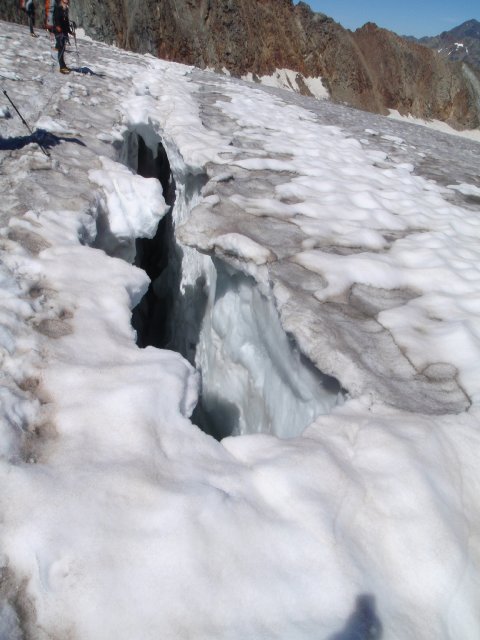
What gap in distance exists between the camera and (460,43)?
470 feet

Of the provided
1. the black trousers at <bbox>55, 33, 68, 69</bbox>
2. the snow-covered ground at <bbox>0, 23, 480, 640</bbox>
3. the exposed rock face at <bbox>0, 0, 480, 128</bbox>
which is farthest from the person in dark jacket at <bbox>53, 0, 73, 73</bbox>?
the exposed rock face at <bbox>0, 0, 480, 128</bbox>

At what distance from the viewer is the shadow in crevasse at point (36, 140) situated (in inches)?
113

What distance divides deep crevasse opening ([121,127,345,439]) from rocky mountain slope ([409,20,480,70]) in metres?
109

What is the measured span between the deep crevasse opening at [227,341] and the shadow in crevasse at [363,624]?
2.01 ft

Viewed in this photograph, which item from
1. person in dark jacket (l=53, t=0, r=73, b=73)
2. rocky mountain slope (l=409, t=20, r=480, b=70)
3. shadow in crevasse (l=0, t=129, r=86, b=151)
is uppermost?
rocky mountain slope (l=409, t=20, r=480, b=70)

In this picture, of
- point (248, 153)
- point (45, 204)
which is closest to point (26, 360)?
point (45, 204)

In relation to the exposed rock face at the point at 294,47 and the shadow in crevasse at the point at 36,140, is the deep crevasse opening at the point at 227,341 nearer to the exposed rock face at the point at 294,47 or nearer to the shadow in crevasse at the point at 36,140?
the shadow in crevasse at the point at 36,140

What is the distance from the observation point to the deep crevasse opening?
5.65 feet

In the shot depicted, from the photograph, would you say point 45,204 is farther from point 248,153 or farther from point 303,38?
point 303,38

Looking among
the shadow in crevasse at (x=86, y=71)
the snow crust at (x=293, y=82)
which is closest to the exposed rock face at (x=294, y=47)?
the snow crust at (x=293, y=82)

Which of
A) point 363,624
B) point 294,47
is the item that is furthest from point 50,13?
point 294,47

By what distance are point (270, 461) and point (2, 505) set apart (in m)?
0.60

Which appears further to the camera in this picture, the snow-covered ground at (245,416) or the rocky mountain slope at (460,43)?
the rocky mountain slope at (460,43)

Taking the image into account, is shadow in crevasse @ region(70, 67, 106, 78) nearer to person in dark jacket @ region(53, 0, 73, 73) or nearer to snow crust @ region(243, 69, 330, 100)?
person in dark jacket @ region(53, 0, 73, 73)
